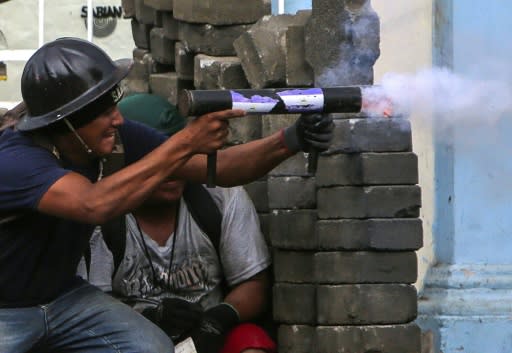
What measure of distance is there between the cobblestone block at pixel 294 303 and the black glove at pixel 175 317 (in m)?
0.38

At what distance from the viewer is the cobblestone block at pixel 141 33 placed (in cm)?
758

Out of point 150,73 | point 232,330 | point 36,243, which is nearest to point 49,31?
point 150,73

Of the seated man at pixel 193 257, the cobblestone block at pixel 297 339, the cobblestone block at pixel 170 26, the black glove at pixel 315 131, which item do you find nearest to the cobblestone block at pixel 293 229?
the seated man at pixel 193 257

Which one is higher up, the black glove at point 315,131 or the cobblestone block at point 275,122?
the black glove at point 315,131

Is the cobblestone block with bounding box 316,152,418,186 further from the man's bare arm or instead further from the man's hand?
the man's hand

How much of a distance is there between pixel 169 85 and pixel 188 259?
4.47 ft

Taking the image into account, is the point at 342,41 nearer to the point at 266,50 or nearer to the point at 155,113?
the point at 266,50

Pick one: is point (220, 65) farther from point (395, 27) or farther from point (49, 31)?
A: point (49, 31)

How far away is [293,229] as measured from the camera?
551cm

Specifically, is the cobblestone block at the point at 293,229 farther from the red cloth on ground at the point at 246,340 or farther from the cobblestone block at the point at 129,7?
the cobblestone block at the point at 129,7

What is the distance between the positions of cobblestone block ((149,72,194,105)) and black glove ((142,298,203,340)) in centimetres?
142

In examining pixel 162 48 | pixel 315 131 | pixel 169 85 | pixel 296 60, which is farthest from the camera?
pixel 162 48

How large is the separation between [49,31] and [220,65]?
13.3 feet

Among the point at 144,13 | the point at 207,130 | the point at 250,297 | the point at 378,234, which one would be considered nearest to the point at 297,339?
the point at 250,297
